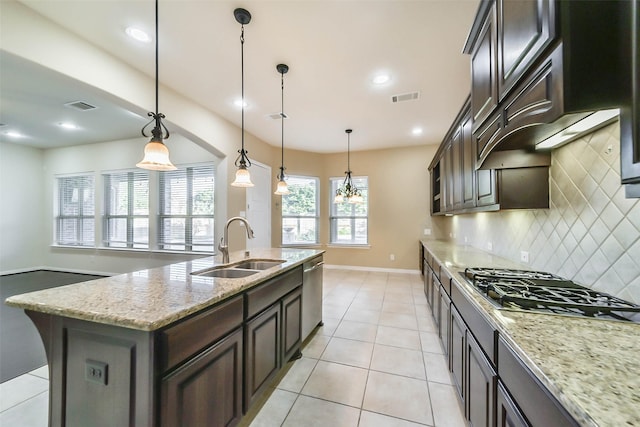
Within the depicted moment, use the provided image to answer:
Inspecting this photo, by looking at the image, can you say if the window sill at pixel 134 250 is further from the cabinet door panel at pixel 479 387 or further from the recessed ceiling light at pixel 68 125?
the cabinet door panel at pixel 479 387

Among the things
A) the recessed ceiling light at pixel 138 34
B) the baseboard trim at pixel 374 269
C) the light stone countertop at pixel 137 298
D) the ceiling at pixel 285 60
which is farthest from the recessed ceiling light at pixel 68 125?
the baseboard trim at pixel 374 269

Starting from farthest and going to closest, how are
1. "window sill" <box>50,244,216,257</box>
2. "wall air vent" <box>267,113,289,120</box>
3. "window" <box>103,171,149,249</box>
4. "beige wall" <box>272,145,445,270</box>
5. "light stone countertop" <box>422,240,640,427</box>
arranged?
"beige wall" <box>272,145,445,270</box>, "window" <box>103,171,149,249</box>, "window sill" <box>50,244,216,257</box>, "wall air vent" <box>267,113,289,120</box>, "light stone countertop" <box>422,240,640,427</box>

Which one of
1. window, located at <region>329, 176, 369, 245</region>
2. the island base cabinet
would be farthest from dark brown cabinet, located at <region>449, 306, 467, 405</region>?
window, located at <region>329, 176, 369, 245</region>

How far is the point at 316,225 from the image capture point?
6.32 metres

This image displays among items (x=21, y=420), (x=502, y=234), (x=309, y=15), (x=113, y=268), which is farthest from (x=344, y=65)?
(x=113, y=268)

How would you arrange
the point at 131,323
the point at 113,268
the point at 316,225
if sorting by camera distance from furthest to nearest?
1. the point at 316,225
2. the point at 113,268
3. the point at 131,323

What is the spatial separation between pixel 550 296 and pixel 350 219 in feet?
16.5

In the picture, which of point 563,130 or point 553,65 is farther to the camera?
point 563,130

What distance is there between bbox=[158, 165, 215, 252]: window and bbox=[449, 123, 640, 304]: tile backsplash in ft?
16.0

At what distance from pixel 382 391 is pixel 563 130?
2.08m

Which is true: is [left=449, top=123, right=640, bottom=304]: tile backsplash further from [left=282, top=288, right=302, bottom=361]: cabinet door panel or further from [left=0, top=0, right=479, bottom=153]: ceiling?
[left=282, top=288, right=302, bottom=361]: cabinet door panel

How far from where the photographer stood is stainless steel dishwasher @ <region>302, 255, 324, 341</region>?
2471 millimetres

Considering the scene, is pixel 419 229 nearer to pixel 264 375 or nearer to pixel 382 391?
pixel 382 391

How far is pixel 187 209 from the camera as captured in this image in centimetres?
506
